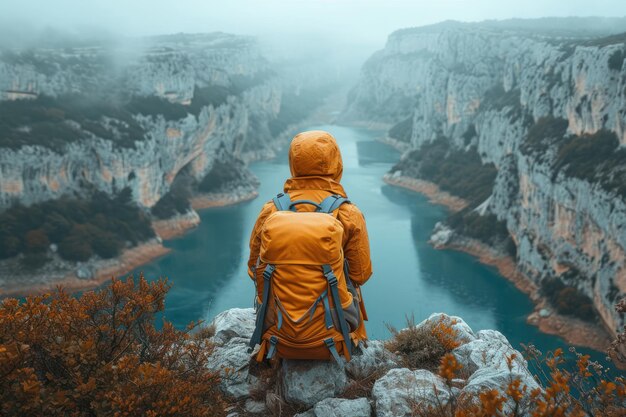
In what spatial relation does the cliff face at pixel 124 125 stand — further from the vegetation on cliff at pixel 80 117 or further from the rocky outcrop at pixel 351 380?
the rocky outcrop at pixel 351 380

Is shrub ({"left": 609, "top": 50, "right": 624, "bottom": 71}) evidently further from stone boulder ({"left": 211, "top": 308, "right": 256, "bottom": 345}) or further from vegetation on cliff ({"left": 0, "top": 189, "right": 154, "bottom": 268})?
vegetation on cliff ({"left": 0, "top": 189, "right": 154, "bottom": 268})

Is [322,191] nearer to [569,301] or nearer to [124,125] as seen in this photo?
[569,301]

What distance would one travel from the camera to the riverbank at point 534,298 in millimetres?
33375

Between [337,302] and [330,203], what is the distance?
3.41 ft

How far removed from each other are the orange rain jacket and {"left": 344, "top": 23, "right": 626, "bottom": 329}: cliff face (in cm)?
3007

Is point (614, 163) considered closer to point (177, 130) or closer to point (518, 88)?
point (518, 88)

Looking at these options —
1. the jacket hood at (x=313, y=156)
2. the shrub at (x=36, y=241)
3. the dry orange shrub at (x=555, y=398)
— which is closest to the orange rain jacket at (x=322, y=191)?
the jacket hood at (x=313, y=156)

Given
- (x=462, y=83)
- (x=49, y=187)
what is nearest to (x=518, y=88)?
(x=462, y=83)

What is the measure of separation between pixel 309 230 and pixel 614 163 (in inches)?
1511

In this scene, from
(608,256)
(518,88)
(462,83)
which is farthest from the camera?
(462,83)

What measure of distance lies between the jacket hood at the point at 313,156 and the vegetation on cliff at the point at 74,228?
1664 inches

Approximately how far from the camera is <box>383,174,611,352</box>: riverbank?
109 ft

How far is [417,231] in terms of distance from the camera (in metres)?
59.2

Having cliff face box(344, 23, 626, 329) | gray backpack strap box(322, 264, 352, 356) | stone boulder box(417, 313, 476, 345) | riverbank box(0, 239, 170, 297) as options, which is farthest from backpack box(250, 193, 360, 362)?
riverbank box(0, 239, 170, 297)
